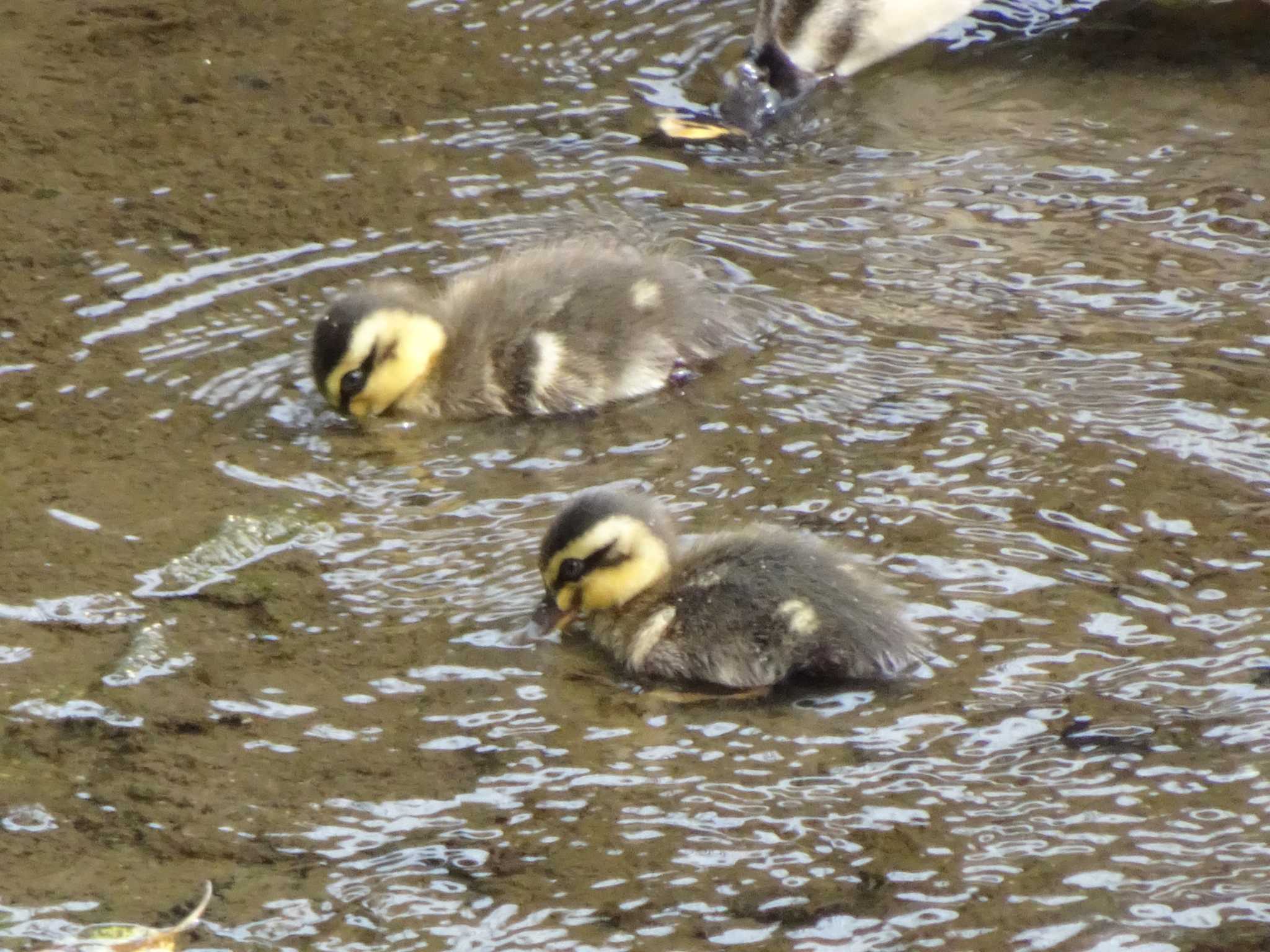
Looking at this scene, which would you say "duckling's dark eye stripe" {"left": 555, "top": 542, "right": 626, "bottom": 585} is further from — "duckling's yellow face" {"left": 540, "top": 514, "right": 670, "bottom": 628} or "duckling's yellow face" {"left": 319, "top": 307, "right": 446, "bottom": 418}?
"duckling's yellow face" {"left": 319, "top": 307, "right": 446, "bottom": 418}

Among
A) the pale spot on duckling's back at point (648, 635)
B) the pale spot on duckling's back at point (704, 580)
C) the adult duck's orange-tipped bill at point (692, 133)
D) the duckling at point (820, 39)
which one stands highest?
the duckling at point (820, 39)

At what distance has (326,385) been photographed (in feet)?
13.6

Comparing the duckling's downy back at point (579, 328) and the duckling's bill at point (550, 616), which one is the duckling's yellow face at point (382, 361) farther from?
the duckling's bill at point (550, 616)

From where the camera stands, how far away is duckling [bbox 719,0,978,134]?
5.51m

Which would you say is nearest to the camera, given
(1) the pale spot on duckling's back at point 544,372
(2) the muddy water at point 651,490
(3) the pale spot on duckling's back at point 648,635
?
(2) the muddy water at point 651,490

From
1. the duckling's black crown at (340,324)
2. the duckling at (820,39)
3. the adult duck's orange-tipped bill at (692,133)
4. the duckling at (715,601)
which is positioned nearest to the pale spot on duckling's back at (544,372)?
the duckling's black crown at (340,324)

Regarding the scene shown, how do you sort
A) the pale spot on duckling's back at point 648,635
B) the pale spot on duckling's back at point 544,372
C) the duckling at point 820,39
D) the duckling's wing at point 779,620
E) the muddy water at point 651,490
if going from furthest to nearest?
the duckling at point 820,39 < the pale spot on duckling's back at point 544,372 < the pale spot on duckling's back at point 648,635 < the duckling's wing at point 779,620 < the muddy water at point 651,490

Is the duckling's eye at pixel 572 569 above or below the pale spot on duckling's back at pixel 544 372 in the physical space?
below

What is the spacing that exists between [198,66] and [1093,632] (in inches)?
139

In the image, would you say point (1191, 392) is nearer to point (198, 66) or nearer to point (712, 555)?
point (712, 555)

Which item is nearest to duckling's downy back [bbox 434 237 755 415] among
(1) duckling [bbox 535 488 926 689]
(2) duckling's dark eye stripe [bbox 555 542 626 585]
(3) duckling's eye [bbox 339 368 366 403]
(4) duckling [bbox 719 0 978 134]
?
(3) duckling's eye [bbox 339 368 366 403]

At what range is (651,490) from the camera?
3740mm

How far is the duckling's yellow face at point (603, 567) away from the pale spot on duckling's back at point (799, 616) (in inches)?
10.3

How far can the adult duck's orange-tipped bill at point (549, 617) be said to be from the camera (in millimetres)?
3334
